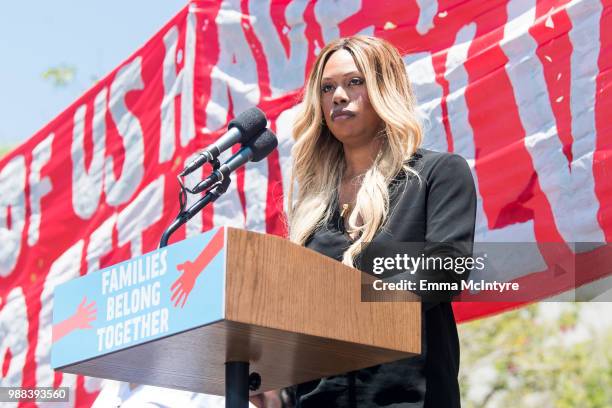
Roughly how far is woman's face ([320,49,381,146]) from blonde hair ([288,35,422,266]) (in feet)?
0.10

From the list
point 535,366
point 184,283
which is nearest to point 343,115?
point 184,283

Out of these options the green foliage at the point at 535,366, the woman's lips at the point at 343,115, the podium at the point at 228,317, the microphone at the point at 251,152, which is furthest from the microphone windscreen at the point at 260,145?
the green foliage at the point at 535,366

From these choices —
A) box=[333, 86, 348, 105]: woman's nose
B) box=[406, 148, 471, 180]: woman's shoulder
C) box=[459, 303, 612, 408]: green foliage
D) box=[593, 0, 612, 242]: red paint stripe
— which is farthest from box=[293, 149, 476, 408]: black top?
box=[459, 303, 612, 408]: green foliage

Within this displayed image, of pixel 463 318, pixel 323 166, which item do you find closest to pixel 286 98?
pixel 463 318

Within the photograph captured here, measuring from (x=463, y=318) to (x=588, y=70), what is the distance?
0.94m

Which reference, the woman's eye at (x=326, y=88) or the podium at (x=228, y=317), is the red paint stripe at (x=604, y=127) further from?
the podium at (x=228, y=317)

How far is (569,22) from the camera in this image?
3703mm

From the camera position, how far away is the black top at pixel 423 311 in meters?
2.44

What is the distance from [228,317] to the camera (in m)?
1.92

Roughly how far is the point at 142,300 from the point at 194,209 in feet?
1.32

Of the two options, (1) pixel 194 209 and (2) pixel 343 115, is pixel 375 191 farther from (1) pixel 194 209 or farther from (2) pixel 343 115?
(1) pixel 194 209

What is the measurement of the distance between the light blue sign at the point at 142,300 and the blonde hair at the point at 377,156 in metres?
0.64

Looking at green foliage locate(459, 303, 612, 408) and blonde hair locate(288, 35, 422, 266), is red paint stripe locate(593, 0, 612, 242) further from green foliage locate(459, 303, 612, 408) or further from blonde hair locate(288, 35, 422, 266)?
green foliage locate(459, 303, 612, 408)

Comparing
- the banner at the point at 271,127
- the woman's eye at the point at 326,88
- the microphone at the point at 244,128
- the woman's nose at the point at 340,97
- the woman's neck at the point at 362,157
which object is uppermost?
the banner at the point at 271,127
